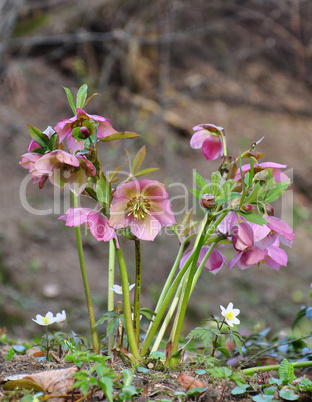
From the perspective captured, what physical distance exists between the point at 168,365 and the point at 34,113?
3.06m

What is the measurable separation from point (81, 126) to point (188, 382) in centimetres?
52

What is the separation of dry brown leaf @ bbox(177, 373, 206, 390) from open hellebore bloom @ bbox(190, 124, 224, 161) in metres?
0.45

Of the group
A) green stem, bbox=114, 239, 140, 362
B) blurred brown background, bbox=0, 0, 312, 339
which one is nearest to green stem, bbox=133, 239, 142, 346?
green stem, bbox=114, 239, 140, 362

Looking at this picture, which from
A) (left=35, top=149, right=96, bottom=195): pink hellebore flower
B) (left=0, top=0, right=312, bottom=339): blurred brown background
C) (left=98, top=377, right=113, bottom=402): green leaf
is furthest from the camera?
(left=0, top=0, right=312, bottom=339): blurred brown background

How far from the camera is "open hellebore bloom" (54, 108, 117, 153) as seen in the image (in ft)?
2.67

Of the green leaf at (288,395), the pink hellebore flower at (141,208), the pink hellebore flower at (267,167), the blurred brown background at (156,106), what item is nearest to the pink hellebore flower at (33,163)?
the pink hellebore flower at (141,208)

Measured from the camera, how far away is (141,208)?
0.85 metres

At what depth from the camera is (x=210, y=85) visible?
14.6ft

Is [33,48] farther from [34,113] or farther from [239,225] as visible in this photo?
[239,225]

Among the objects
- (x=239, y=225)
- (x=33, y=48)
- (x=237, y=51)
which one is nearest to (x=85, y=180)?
(x=239, y=225)

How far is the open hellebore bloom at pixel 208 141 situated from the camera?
0.96 m

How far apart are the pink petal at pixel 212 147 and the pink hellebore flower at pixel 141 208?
0.58 feet

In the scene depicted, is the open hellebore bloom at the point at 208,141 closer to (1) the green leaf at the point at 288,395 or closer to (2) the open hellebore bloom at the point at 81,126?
(2) the open hellebore bloom at the point at 81,126

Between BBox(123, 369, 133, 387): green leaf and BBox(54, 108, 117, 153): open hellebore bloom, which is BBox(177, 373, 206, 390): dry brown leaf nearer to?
BBox(123, 369, 133, 387): green leaf
